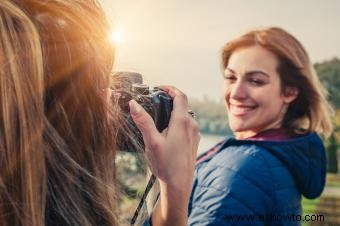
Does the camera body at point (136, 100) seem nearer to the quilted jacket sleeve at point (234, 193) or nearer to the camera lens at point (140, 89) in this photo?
the camera lens at point (140, 89)

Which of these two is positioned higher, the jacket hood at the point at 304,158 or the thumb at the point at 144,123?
the thumb at the point at 144,123

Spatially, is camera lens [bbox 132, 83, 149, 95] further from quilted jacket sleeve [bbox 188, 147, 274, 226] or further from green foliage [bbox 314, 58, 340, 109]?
green foliage [bbox 314, 58, 340, 109]

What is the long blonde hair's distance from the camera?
83cm

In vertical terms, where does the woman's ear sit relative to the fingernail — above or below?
below

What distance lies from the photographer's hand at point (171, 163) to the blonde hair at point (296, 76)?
1205 mm

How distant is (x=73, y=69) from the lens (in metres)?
0.92

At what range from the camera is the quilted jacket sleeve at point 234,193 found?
5.85 feet

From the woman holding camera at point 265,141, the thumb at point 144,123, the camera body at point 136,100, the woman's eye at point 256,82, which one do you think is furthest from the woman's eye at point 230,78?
the thumb at point 144,123

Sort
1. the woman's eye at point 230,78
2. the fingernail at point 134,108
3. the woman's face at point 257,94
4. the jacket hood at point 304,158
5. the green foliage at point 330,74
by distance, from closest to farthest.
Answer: the fingernail at point 134,108 → the jacket hood at point 304,158 → the woman's face at point 257,94 → the woman's eye at point 230,78 → the green foliage at point 330,74

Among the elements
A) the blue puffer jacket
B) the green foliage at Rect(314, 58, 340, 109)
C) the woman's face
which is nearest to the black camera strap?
the blue puffer jacket

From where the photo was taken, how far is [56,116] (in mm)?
904

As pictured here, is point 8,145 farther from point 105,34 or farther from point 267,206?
point 267,206

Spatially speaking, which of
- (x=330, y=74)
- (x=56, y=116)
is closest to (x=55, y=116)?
(x=56, y=116)

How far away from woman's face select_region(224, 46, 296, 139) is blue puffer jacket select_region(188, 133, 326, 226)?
8.2 inches
